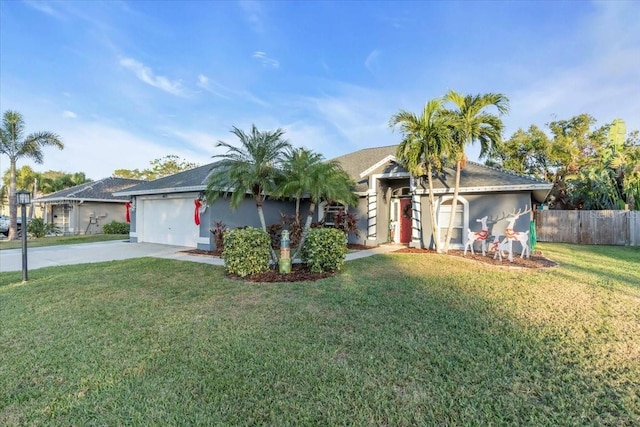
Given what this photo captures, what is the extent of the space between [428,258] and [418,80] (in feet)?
29.7

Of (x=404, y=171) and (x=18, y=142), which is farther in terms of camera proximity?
(x=18, y=142)

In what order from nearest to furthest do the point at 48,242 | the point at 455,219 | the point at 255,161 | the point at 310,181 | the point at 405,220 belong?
the point at 255,161 → the point at 310,181 → the point at 455,219 → the point at 405,220 → the point at 48,242

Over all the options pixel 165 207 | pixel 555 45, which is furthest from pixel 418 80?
pixel 165 207

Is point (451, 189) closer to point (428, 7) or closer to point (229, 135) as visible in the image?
point (428, 7)

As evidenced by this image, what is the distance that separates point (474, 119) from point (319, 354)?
34.3 ft

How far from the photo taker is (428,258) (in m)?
11.1

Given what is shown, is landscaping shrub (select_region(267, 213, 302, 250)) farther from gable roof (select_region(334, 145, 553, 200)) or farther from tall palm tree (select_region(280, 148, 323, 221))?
tall palm tree (select_region(280, 148, 323, 221))

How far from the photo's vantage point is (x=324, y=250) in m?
8.43

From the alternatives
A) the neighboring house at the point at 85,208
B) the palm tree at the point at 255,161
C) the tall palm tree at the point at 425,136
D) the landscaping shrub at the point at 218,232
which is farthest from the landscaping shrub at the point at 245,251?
the neighboring house at the point at 85,208

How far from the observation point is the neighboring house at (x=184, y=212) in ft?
44.2

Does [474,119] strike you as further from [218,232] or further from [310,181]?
[218,232]

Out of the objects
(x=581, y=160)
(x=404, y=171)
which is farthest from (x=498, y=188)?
(x=581, y=160)

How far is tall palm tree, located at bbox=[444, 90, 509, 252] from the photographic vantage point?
1100 cm

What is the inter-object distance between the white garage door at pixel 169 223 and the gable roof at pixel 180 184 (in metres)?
0.67
